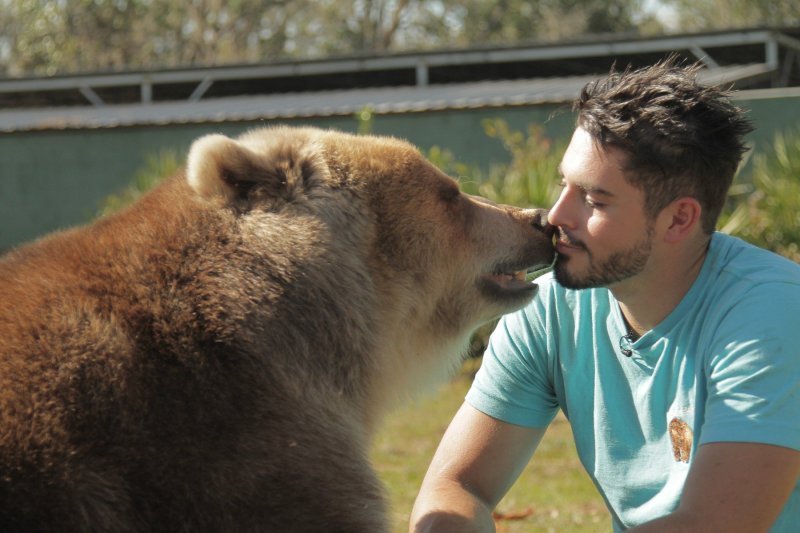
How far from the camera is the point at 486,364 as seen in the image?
14.7ft

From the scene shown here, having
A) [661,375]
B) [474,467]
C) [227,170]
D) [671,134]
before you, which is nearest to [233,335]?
[227,170]

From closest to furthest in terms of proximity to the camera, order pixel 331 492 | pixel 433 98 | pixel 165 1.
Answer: pixel 331 492
pixel 433 98
pixel 165 1

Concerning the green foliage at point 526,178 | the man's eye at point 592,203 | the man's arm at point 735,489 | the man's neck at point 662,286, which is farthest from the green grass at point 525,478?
the green foliage at point 526,178

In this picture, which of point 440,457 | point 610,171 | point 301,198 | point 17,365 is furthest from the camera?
point 440,457

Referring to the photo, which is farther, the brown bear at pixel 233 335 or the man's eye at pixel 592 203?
the man's eye at pixel 592 203

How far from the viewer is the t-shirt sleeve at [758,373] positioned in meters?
3.52

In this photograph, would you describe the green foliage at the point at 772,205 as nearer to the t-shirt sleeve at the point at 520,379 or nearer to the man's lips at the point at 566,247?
the t-shirt sleeve at the point at 520,379

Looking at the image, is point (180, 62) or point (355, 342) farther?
point (180, 62)

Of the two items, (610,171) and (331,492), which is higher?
(610,171)

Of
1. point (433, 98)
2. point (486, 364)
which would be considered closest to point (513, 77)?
point (433, 98)

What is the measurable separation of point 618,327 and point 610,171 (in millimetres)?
607

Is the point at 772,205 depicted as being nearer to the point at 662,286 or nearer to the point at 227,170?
the point at 662,286

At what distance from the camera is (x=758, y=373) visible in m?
3.57

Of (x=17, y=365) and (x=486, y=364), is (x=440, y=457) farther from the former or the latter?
(x=17, y=365)
